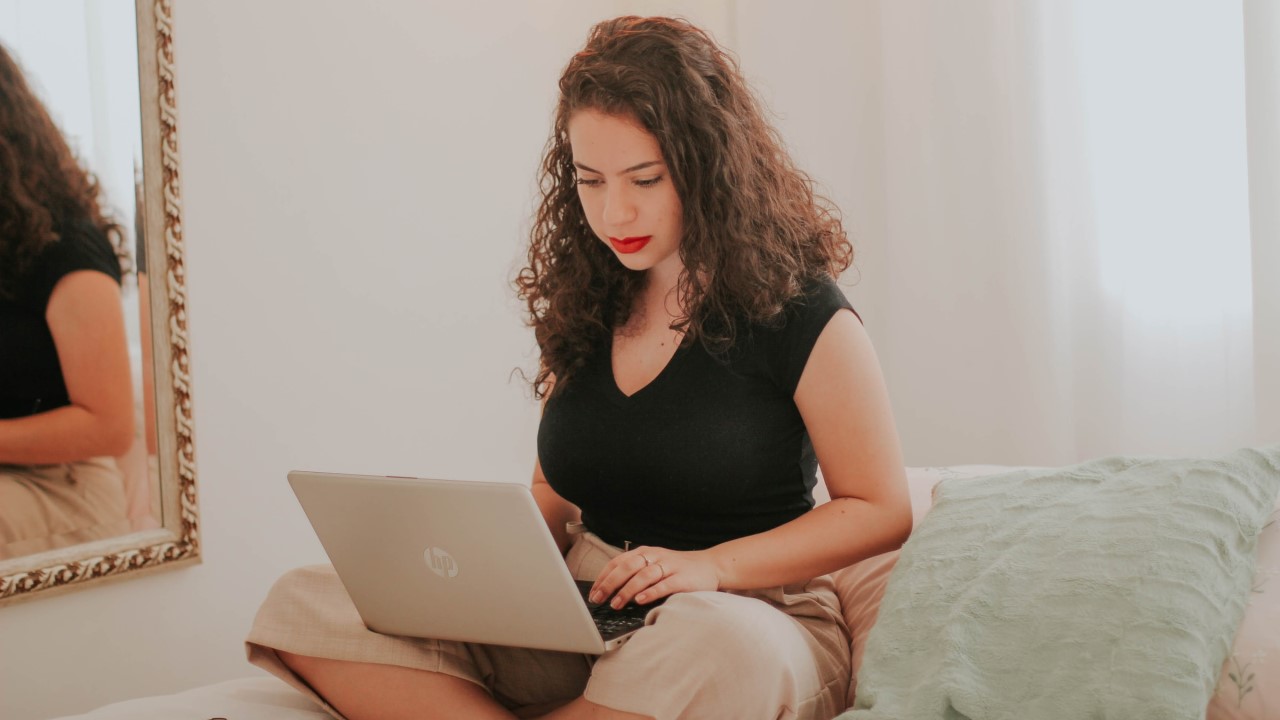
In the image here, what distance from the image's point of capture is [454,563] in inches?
48.1

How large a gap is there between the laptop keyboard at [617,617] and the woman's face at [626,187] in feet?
1.44

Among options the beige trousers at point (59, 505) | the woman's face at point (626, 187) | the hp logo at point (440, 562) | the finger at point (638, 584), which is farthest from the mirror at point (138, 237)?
the finger at point (638, 584)

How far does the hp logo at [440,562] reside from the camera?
48.2 inches

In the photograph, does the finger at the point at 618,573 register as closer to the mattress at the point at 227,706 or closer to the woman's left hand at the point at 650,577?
the woman's left hand at the point at 650,577

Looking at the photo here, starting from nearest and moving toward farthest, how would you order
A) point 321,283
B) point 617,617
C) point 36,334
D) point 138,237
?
point 617,617, point 36,334, point 138,237, point 321,283

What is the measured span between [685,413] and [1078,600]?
1.70ft

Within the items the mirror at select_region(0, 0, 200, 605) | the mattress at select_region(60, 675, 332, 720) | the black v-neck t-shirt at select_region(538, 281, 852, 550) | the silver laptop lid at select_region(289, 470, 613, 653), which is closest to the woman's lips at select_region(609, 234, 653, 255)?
the black v-neck t-shirt at select_region(538, 281, 852, 550)

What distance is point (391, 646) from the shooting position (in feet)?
4.34

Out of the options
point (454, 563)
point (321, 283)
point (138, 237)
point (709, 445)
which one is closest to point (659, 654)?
point (454, 563)

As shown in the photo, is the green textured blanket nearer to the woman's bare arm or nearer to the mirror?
the woman's bare arm

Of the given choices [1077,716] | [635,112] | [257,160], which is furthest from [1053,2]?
[1077,716]

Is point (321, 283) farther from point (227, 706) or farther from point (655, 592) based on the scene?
point (655, 592)

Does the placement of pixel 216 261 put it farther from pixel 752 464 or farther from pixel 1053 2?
pixel 1053 2

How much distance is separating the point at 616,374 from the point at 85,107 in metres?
0.98
